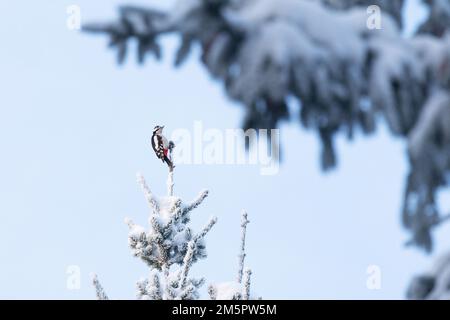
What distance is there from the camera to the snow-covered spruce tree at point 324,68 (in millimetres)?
2990

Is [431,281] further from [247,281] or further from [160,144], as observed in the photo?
[247,281]

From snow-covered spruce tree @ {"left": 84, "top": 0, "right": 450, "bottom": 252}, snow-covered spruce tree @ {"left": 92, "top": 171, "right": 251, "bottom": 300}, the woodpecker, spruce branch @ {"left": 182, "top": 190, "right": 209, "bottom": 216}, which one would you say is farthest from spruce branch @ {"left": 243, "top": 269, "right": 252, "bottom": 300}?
snow-covered spruce tree @ {"left": 84, "top": 0, "right": 450, "bottom": 252}

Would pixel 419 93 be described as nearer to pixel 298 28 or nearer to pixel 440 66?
pixel 440 66

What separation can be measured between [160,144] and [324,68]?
461cm

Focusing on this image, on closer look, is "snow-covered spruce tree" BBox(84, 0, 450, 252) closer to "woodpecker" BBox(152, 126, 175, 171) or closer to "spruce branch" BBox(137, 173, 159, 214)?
"woodpecker" BBox(152, 126, 175, 171)

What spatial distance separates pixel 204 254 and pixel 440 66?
22.6ft

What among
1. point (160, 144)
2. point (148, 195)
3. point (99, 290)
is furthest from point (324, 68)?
point (148, 195)

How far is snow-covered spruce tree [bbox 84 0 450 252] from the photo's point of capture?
2990 mm

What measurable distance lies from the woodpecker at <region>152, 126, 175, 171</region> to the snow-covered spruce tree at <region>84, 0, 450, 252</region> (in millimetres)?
3990

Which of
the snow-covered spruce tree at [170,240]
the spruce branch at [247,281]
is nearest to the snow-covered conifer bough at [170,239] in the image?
the snow-covered spruce tree at [170,240]

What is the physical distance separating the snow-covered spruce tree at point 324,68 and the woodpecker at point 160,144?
3.99 metres

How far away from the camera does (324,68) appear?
3.12 meters

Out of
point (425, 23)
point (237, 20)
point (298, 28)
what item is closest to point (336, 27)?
point (298, 28)
